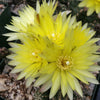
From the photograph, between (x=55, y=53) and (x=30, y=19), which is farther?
(x=30, y=19)

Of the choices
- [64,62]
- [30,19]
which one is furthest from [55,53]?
[30,19]

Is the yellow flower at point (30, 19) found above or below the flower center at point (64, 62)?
above

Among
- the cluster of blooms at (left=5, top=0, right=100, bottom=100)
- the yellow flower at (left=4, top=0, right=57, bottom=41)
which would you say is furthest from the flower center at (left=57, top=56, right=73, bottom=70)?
the yellow flower at (left=4, top=0, right=57, bottom=41)

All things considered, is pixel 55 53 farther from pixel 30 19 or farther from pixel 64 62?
pixel 30 19

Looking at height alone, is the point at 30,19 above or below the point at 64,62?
above

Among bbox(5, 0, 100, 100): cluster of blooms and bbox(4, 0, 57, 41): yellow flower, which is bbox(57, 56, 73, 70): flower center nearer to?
bbox(5, 0, 100, 100): cluster of blooms

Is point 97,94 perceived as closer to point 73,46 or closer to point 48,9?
point 73,46

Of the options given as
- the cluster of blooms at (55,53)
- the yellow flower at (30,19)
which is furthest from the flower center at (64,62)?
the yellow flower at (30,19)

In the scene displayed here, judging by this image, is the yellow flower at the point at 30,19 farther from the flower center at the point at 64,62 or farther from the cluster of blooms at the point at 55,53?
the flower center at the point at 64,62

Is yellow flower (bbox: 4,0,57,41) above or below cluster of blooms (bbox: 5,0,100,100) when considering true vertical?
above
